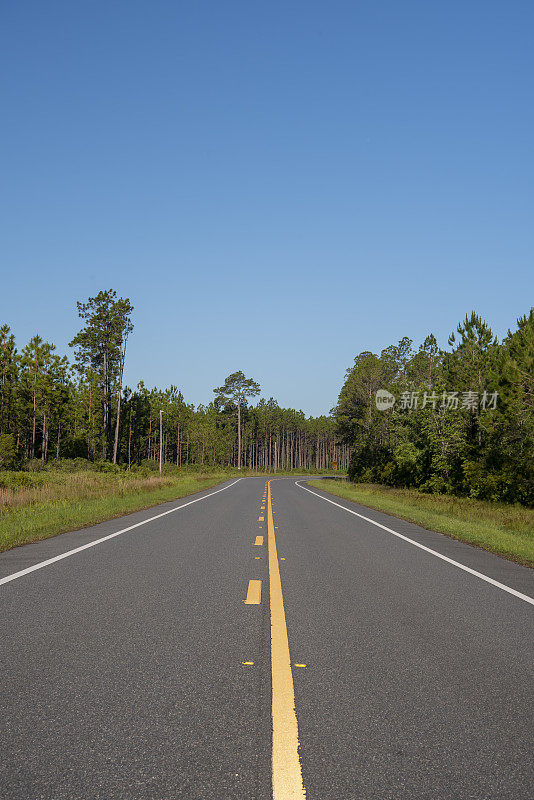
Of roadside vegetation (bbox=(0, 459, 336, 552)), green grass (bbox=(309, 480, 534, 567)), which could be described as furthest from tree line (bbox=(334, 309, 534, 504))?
roadside vegetation (bbox=(0, 459, 336, 552))

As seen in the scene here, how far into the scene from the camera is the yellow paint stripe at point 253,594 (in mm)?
6617

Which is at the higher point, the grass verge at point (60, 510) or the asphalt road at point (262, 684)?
the asphalt road at point (262, 684)

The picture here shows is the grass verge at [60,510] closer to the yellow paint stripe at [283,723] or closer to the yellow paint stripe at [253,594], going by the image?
the yellow paint stripe at [253,594]

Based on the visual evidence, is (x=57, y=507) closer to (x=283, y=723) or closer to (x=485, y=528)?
(x=485, y=528)

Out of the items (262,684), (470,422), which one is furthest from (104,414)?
(262,684)

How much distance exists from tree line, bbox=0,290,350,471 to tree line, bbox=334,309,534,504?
69.8ft

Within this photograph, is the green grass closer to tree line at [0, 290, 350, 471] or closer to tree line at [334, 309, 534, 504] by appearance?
tree line at [334, 309, 534, 504]

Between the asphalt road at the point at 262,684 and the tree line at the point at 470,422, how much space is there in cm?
1775

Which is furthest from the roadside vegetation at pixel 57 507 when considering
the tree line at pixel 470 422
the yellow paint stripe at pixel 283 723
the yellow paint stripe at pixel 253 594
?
the tree line at pixel 470 422

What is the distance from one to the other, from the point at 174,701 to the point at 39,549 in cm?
748

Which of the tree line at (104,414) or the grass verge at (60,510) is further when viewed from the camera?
the tree line at (104,414)

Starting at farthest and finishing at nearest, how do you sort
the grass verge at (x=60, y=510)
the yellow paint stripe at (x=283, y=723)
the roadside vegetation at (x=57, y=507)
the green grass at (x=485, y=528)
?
the roadside vegetation at (x=57, y=507) → the grass verge at (x=60, y=510) → the green grass at (x=485, y=528) → the yellow paint stripe at (x=283, y=723)

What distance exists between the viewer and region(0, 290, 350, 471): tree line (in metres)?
64.6

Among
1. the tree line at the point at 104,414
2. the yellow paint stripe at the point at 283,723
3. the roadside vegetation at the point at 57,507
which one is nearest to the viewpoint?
the yellow paint stripe at the point at 283,723
